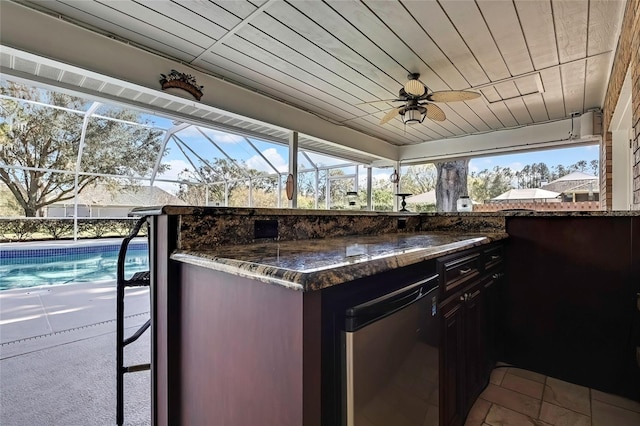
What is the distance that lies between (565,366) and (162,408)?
235 cm

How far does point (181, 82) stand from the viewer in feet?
9.36

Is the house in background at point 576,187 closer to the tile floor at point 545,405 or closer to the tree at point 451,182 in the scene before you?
the tree at point 451,182

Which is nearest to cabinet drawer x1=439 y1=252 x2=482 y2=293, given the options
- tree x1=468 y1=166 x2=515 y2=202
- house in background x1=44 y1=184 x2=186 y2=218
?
house in background x1=44 y1=184 x2=186 y2=218

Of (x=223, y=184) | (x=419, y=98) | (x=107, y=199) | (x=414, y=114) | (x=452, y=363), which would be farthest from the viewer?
(x=223, y=184)

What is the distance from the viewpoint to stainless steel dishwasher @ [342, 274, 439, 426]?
0.80 m

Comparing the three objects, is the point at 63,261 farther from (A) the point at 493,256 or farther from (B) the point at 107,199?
(A) the point at 493,256

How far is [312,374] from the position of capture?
2.27 ft

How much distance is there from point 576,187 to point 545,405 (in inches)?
264

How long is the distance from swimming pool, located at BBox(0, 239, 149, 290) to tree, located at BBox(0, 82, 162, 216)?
0.97 m

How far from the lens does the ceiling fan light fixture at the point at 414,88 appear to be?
2.85 metres

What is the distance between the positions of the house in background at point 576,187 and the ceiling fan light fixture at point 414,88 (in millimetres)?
5312

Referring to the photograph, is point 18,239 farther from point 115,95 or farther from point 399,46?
point 399,46

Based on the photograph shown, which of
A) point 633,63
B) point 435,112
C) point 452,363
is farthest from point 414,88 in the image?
point 452,363

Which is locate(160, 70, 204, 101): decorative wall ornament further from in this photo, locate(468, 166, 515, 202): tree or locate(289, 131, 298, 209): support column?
locate(468, 166, 515, 202): tree
